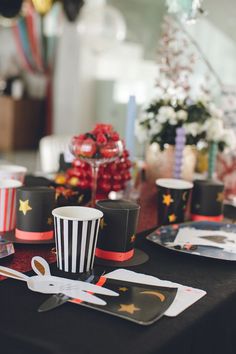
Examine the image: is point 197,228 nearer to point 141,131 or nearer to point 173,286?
point 173,286

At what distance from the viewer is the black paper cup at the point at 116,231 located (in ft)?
3.64

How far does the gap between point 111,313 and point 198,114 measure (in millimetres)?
1125

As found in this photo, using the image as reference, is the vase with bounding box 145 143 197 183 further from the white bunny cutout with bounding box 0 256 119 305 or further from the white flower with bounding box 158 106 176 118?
the white bunny cutout with bounding box 0 256 119 305

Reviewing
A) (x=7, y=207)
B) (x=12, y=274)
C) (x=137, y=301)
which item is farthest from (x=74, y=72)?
(x=137, y=301)

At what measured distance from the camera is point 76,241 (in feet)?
3.35

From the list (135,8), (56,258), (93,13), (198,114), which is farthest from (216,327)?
(135,8)

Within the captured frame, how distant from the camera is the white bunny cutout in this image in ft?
2.98

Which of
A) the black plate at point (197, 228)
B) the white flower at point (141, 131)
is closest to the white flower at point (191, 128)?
the white flower at point (141, 131)

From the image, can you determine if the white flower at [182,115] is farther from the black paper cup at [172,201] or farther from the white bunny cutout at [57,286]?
the white bunny cutout at [57,286]

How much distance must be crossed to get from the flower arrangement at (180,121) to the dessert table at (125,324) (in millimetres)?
774

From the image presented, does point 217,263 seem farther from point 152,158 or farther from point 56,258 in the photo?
point 152,158

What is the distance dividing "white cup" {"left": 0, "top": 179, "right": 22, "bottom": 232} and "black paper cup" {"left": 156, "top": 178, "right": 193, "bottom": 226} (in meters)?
0.41

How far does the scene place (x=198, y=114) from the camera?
184 cm

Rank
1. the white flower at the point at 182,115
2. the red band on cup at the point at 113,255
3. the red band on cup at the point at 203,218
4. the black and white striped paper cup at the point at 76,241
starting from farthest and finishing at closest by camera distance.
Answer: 1. the white flower at the point at 182,115
2. the red band on cup at the point at 203,218
3. the red band on cup at the point at 113,255
4. the black and white striped paper cup at the point at 76,241
